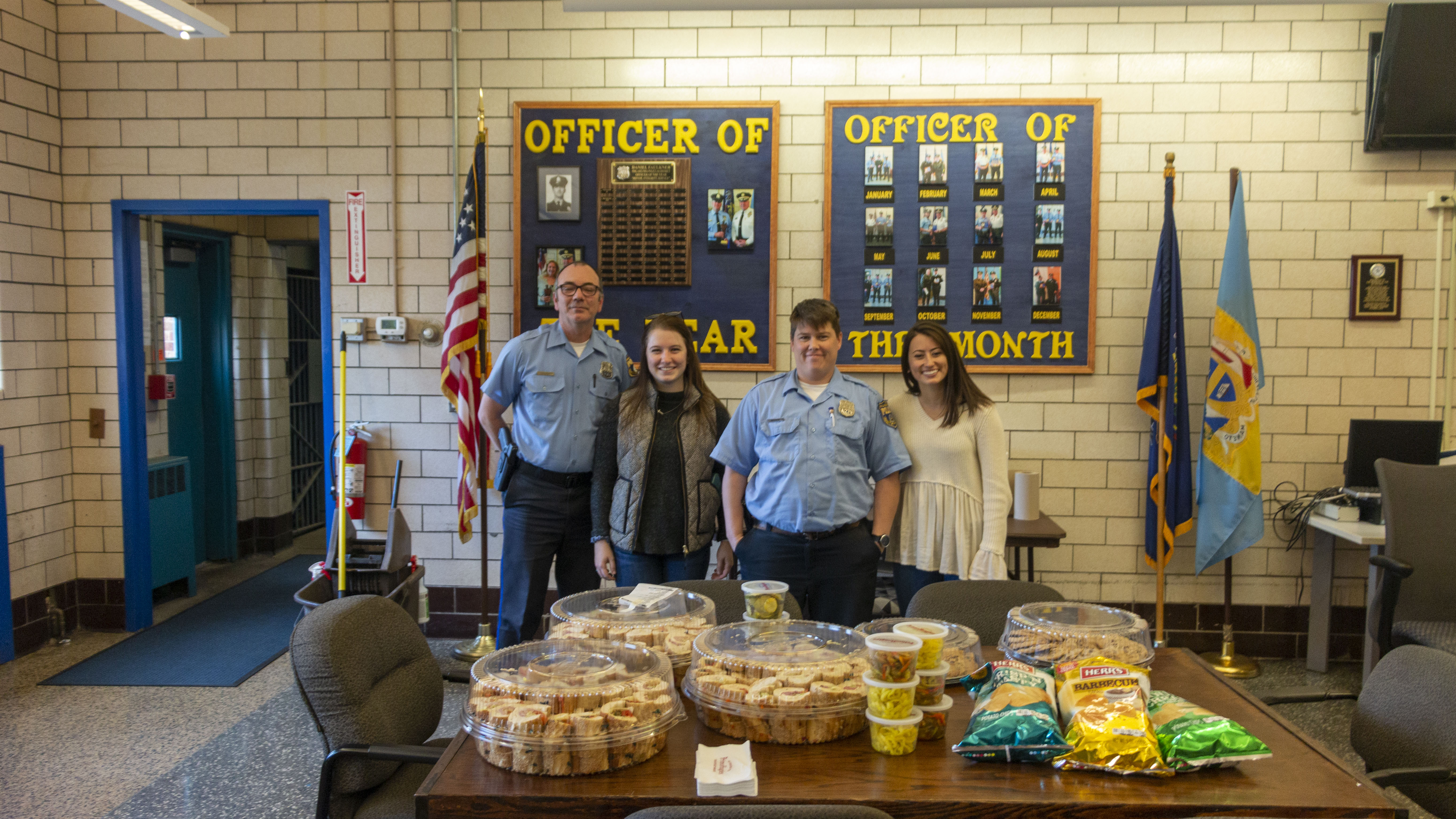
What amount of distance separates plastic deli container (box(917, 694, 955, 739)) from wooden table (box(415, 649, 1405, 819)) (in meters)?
0.04

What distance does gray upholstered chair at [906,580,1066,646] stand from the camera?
8.52 feet

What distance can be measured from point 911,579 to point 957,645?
49.5 inches

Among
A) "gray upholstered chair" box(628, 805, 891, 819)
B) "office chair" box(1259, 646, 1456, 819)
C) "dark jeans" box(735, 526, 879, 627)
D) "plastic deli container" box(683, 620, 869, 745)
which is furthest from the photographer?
"dark jeans" box(735, 526, 879, 627)

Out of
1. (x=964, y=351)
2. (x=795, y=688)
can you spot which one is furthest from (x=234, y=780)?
(x=964, y=351)

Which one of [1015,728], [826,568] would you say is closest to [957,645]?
[1015,728]

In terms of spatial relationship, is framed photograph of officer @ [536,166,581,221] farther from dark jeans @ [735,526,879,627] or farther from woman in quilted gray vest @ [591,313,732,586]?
dark jeans @ [735,526,879,627]

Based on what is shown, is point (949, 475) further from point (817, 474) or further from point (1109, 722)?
point (1109, 722)

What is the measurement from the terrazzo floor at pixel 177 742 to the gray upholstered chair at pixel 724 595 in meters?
0.85

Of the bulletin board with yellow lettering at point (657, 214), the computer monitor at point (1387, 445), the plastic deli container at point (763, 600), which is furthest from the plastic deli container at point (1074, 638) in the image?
the computer monitor at point (1387, 445)

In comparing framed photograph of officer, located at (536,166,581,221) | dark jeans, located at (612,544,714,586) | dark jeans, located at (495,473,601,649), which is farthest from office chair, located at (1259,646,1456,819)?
framed photograph of officer, located at (536,166,581,221)

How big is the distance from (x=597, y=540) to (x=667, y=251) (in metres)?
1.72

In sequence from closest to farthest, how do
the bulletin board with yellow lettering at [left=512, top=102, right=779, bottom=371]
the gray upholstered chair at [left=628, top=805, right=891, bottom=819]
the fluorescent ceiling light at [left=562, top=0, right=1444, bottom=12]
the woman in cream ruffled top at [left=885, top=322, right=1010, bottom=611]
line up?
the gray upholstered chair at [left=628, top=805, right=891, bottom=819], the fluorescent ceiling light at [left=562, top=0, right=1444, bottom=12], the woman in cream ruffled top at [left=885, top=322, right=1010, bottom=611], the bulletin board with yellow lettering at [left=512, top=102, right=779, bottom=371]

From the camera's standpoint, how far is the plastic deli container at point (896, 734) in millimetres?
1717

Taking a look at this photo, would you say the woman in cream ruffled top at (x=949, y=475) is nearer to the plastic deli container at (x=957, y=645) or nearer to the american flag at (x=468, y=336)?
the plastic deli container at (x=957, y=645)
